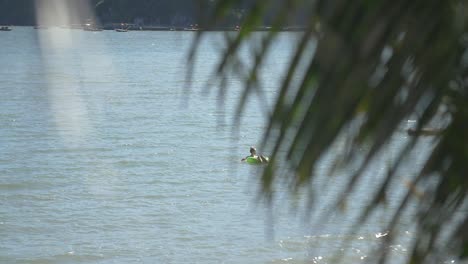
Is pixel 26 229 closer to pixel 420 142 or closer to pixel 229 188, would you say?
pixel 229 188

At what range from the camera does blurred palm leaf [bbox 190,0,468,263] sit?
151 cm

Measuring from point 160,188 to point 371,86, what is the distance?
22.8 meters

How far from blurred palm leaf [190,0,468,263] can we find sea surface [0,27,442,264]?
3 centimetres

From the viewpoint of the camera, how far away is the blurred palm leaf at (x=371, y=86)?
1512 mm

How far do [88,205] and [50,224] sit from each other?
6.80 ft

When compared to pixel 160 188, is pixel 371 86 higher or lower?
lower

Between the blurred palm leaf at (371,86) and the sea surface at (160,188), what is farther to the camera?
the sea surface at (160,188)

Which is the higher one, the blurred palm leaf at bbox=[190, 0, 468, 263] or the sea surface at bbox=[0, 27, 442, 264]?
the sea surface at bbox=[0, 27, 442, 264]

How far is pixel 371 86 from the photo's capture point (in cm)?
157

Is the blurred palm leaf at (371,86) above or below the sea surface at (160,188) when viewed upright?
below

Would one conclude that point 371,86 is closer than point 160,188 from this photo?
Yes

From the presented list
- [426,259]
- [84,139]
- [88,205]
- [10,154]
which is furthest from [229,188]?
[426,259]

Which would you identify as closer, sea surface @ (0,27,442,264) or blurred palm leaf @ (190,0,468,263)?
blurred palm leaf @ (190,0,468,263)

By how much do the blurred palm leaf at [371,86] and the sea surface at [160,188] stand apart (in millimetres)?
26
